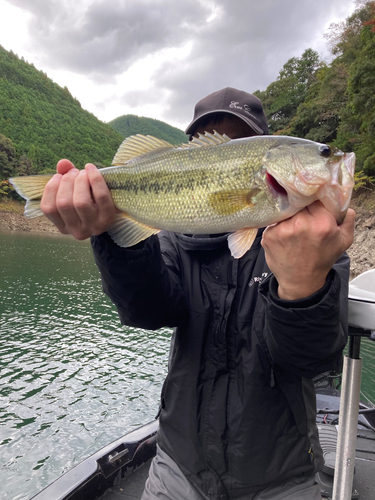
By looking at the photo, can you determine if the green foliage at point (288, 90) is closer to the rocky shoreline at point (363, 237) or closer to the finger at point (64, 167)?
the rocky shoreline at point (363, 237)

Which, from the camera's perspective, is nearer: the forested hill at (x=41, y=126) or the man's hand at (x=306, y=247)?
the man's hand at (x=306, y=247)

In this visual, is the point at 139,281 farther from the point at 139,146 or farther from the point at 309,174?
the point at 309,174

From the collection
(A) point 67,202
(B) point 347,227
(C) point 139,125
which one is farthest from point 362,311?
(C) point 139,125

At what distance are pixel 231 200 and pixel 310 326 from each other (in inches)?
34.9

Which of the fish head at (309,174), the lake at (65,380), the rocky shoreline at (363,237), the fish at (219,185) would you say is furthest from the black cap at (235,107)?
the rocky shoreline at (363,237)

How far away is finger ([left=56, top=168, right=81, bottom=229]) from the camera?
2.08 m

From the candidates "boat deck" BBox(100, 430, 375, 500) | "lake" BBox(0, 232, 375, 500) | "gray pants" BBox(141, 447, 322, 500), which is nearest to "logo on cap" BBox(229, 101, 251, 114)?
"gray pants" BBox(141, 447, 322, 500)

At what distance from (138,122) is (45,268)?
173363mm

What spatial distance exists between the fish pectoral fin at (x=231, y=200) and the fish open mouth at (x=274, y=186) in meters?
0.09

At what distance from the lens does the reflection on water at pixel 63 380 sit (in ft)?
26.5

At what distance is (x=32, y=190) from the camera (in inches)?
91.0

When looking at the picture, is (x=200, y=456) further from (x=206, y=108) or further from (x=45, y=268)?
(x=45, y=268)

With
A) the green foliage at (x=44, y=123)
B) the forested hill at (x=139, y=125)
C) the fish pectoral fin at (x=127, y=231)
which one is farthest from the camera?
the forested hill at (x=139, y=125)

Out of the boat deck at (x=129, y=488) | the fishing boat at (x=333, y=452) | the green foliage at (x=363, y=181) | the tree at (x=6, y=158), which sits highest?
the tree at (x=6, y=158)
